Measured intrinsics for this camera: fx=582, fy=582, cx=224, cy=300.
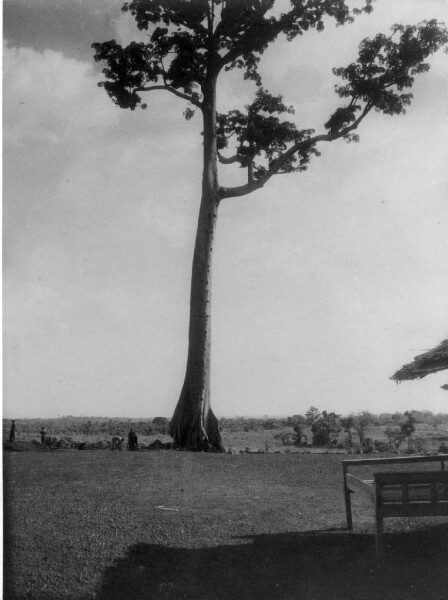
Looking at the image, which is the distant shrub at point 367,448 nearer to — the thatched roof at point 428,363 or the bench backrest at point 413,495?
the thatched roof at point 428,363

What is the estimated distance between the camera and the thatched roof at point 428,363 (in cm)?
654

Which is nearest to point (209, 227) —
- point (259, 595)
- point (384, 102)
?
point (384, 102)

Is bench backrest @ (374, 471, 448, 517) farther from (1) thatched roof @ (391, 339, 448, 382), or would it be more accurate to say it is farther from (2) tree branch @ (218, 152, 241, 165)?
(2) tree branch @ (218, 152, 241, 165)

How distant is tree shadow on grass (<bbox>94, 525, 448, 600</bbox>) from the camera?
16.0 ft

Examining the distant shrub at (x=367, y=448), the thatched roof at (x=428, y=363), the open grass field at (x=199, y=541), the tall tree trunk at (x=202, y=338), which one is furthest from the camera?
the distant shrub at (x=367, y=448)

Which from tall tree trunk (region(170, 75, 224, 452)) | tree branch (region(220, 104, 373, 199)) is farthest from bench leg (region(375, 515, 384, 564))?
tree branch (region(220, 104, 373, 199))

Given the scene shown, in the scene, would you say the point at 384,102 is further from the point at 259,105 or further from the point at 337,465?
the point at 337,465

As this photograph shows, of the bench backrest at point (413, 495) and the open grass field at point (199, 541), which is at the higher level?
the bench backrest at point (413, 495)

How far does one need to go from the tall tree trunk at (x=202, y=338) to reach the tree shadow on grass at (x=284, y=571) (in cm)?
895

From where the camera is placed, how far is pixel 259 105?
19609mm

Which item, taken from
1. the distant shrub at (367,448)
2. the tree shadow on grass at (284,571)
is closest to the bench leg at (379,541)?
the tree shadow on grass at (284,571)

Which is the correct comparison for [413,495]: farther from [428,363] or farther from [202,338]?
[202,338]

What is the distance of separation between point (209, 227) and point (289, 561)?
1239 cm

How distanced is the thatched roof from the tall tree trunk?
29.8ft
